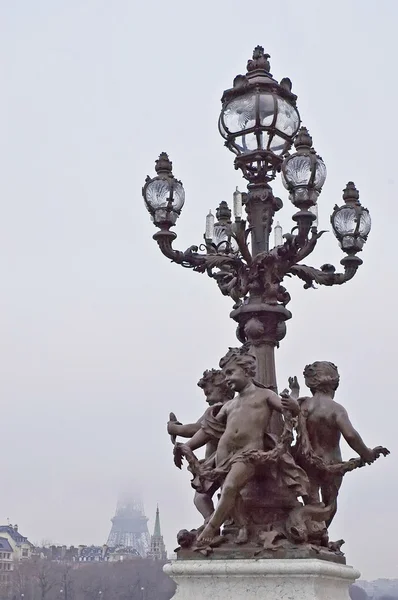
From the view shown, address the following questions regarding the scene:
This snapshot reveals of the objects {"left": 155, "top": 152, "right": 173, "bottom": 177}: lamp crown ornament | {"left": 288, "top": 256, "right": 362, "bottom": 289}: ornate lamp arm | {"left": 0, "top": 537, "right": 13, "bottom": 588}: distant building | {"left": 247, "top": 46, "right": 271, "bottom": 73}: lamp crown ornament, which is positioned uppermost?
{"left": 0, "top": 537, "right": 13, "bottom": 588}: distant building

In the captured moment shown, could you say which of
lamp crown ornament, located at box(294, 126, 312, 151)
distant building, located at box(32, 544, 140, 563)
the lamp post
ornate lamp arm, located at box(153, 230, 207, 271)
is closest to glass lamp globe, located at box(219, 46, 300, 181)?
the lamp post

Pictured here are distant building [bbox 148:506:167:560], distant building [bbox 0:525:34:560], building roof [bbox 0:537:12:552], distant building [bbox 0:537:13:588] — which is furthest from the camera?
distant building [bbox 0:525:34:560]

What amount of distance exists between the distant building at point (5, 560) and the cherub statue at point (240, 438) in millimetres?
102975

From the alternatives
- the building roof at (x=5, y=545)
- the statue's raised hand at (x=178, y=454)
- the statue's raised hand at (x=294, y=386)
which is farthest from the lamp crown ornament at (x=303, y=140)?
the building roof at (x=5, y=545)

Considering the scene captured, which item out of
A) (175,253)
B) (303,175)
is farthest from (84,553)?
(303,175)

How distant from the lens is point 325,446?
8.95 meters

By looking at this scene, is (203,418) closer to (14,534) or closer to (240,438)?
(240,438)

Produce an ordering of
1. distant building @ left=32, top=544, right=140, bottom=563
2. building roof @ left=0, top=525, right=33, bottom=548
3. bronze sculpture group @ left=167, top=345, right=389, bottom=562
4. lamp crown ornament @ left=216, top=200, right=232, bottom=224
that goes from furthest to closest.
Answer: distant building @ left=32, top=544, right=140, bottom=563
building roof @ left=0, top=525, right=33, bottom=548
lamp crown ornament @ left=216, top=200, right=232, bottom=224
bronze sculpture group @ left=167, top=345, right=389, bottom=562

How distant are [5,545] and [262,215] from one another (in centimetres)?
11583

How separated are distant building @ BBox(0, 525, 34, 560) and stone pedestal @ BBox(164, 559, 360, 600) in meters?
115

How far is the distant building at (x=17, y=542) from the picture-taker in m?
121

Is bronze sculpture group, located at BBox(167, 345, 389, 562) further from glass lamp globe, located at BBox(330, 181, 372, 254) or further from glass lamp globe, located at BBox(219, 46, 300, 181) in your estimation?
glass lamp globe, located at BBox(219, 46, 300, 181)

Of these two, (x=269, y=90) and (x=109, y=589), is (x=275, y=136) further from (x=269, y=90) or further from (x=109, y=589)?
(x=109, y=589)

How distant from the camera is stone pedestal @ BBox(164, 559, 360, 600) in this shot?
8062 millimetres
